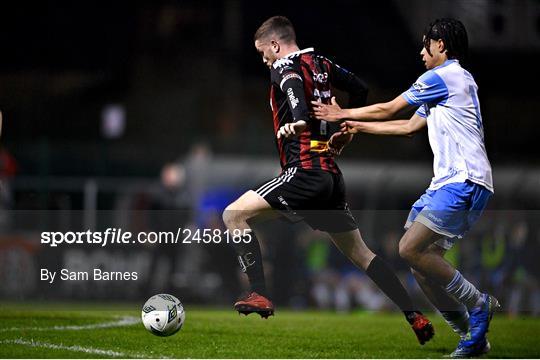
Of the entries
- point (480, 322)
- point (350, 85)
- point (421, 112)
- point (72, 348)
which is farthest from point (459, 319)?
point (72, 348)

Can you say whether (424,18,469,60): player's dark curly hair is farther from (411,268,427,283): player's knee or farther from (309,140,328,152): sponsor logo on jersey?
(411,268,427,283): player's knee

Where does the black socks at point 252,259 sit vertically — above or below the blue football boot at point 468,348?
above

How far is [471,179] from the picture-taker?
26.2 feet

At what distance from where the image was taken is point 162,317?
8391 mm

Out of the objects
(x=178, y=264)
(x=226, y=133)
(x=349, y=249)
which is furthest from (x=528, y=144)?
(x=349, y=249)

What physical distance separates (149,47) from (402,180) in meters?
9.64

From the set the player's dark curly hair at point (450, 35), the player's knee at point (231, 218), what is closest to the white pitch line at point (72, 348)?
the player's knee at point (231, 218)

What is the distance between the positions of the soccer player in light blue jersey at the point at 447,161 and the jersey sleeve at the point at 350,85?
508 mm

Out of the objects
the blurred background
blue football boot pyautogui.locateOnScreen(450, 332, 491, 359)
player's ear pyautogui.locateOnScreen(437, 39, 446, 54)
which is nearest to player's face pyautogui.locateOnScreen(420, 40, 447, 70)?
player's ear pyautogui.locateOnScreen(437, 39, 446, 54)

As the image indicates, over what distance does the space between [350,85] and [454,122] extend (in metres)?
0.93

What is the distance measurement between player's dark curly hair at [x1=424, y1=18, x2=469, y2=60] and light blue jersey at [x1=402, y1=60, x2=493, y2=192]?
0.33ft

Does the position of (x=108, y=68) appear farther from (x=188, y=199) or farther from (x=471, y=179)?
(x=471, y=179)

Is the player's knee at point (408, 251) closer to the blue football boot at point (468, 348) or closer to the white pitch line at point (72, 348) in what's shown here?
the blue football boot at point (468, 348)

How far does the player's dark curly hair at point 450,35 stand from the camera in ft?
26.5
